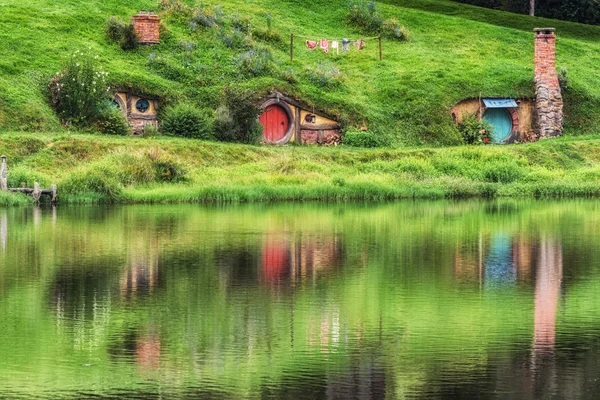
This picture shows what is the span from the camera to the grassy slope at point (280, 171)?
48375 mm

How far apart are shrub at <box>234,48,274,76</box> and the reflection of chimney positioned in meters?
31.7

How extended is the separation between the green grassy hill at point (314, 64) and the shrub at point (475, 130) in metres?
0.77

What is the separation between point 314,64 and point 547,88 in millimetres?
11705

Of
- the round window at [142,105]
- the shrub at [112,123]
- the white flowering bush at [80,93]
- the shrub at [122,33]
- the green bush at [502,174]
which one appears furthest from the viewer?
the shrub at [122,33]

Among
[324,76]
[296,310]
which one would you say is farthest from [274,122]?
[296,310]

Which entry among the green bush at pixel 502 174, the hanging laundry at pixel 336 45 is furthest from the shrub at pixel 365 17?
the green bush at pixel 502 174

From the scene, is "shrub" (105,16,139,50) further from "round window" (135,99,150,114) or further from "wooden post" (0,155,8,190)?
"wooden post" (0,155,8,190)

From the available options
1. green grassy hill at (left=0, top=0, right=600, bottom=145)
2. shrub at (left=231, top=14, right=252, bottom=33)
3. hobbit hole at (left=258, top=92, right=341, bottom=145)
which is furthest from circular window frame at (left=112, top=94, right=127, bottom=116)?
shrub at (left=231, top=14, right=252, bottom=33)

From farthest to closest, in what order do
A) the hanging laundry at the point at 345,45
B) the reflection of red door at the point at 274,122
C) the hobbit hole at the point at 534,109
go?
1. the hanging laundry at the point at 345,45
2. the hobbit hole at the point at 534,109
3. the reflection of red door at the point at 274,122

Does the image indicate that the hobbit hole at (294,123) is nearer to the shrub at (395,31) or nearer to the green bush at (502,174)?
the green bush at (502,174)

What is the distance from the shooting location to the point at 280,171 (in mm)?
52844

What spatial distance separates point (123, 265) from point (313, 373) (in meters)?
11.5

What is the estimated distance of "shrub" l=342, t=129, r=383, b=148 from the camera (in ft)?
204

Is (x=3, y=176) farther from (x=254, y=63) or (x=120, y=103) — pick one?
(x=254, y=63)
